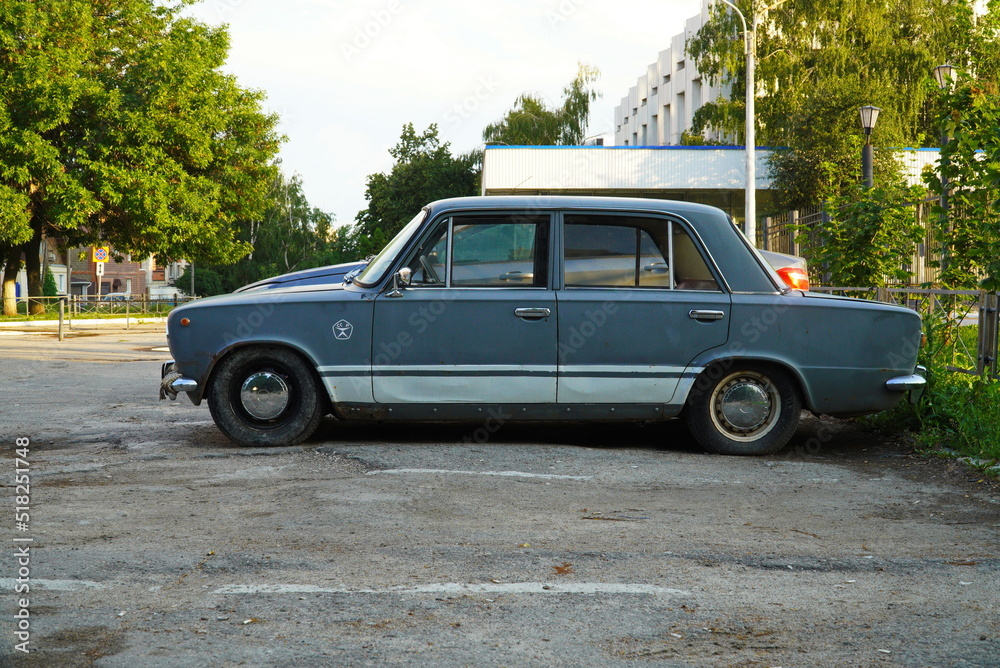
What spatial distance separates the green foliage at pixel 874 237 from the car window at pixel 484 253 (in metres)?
5.53

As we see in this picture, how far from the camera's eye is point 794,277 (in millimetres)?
11133

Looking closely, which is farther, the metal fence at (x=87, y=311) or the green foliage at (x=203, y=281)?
the green foliage at (x=203, y=281)

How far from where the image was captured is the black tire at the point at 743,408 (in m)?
7.14

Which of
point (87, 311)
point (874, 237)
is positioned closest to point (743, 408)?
point (874, 237)

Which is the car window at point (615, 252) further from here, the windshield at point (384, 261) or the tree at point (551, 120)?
the tree at point (551, 120)

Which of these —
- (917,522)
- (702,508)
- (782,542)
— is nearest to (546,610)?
(782,542)

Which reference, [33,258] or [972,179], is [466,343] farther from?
[33,258]

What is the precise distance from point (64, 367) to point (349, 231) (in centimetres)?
8561

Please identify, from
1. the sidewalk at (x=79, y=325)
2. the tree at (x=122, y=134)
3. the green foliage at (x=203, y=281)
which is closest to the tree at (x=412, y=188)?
the green foliage at (x=203, y=281)

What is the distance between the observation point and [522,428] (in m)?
8.23

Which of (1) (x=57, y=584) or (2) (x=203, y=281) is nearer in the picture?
(1) (x=57, y=584)

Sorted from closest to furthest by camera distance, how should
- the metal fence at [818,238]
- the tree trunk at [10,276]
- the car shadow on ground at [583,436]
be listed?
the car shadow on ground at [583,436], the metal fence at [818,238], the tree trunk at [10,276]

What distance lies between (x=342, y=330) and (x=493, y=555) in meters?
3.00

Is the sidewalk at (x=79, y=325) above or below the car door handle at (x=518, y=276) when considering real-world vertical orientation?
below
